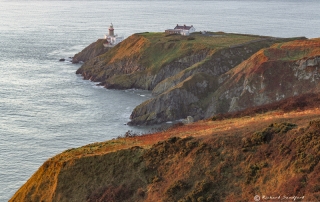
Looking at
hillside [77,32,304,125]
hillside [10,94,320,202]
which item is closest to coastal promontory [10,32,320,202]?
hillside [10,94,320,202]

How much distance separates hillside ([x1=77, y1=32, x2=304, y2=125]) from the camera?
78.6 metres

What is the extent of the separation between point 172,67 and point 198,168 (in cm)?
7200

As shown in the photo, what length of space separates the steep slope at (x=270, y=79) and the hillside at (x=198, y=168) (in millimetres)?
38323

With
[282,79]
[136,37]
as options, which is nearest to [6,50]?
[136,37]

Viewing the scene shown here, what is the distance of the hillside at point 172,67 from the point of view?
7856 cm

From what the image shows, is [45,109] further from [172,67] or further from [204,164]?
[204,164]

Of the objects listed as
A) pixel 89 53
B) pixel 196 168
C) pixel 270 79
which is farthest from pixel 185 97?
pixel 89 53

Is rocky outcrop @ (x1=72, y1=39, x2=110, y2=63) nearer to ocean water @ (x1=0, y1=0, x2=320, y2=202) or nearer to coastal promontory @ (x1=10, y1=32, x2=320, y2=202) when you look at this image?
ocean water @ (x1=0, y1=0, x2=320, y2=202)

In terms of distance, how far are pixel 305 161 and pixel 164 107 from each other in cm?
5140

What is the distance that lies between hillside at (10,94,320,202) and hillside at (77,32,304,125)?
39.2 meters

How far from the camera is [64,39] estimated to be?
171 metres

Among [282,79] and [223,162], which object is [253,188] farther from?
[282,79]

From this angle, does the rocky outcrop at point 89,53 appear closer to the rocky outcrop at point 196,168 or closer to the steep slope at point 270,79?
the steep slope at point 270,79

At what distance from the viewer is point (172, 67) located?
10238 cm
